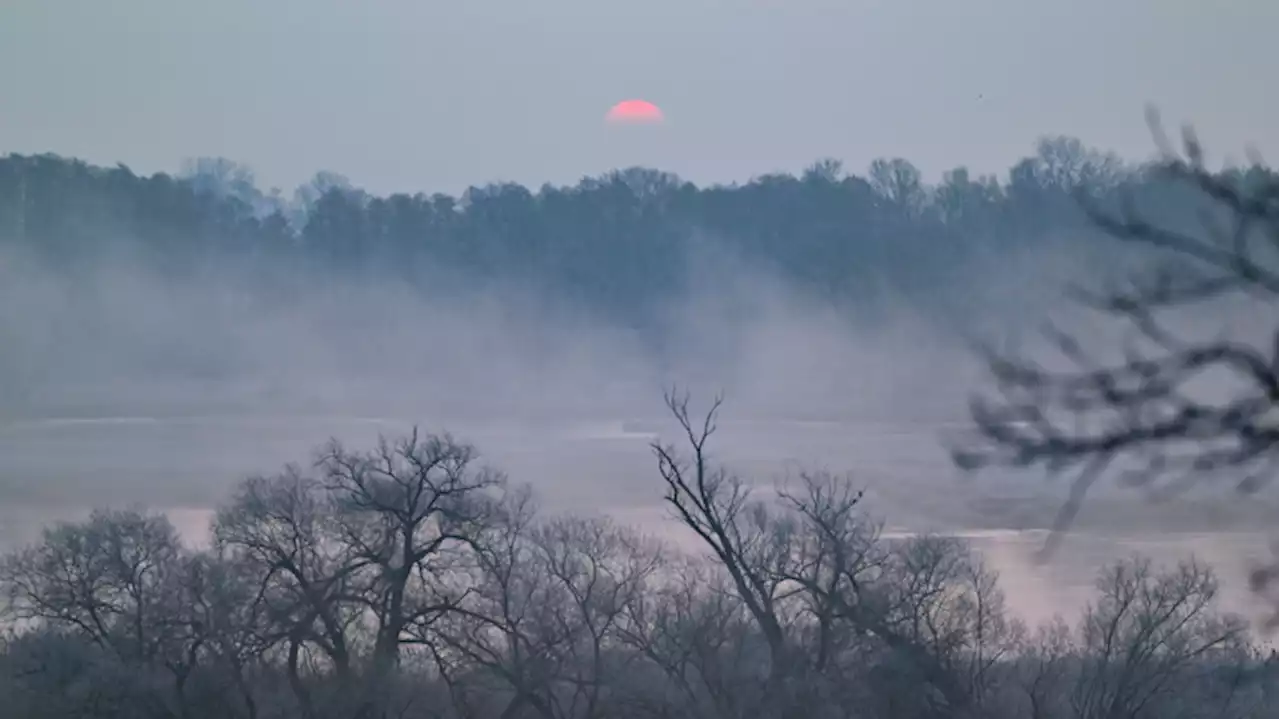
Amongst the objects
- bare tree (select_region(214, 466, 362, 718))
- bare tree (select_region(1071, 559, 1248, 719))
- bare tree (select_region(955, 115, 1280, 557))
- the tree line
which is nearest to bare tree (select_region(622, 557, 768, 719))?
the tree line

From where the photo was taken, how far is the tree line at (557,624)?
8.11 meters

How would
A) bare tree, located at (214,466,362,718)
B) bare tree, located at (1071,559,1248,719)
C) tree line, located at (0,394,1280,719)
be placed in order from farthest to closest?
bare tree, located at (214,466,362,718)
tree line, located at (0,394,1280,719)
bare tree, located at (1071,559,1248,719)

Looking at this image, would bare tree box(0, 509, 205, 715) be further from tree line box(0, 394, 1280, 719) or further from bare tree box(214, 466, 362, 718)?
bare tree box(214, 466, 362, 718)

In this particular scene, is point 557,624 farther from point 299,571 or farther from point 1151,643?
point 1151,643

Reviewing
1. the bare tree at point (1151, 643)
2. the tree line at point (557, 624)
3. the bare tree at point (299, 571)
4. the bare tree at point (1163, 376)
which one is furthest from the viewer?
the bare tree at point (299, 571)

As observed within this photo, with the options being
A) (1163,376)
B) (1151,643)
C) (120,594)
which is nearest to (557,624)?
(120,594)

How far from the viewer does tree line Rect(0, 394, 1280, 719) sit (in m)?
8.11

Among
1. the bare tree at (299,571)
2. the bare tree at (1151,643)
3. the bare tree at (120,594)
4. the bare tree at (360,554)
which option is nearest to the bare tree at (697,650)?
the bare tree at (360,554)

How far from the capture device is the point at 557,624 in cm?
884

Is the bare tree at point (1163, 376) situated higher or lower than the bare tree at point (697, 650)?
higher

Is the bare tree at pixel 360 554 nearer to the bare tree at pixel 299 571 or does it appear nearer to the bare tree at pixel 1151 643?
the bare tree at pixel 299 571

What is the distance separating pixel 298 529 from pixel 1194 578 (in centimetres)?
536

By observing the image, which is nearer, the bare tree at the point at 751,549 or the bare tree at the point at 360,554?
the bare tree at the point at 751,549

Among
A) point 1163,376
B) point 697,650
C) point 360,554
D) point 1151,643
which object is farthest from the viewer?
point 360,554
